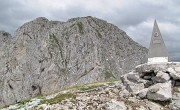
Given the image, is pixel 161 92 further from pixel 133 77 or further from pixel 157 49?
pixel 157 49

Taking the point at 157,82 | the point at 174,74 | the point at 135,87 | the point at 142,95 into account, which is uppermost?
the point at 174,74

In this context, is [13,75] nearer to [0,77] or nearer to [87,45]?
[0,77]

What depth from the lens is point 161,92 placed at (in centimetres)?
1814

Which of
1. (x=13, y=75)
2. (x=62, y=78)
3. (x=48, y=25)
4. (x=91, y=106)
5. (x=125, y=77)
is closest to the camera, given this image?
(x=91, y=106)

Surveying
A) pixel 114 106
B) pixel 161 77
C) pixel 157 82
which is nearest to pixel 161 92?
pixel 161 77

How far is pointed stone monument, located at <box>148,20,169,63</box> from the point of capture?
75.8ft

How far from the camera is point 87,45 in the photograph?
129375 mm

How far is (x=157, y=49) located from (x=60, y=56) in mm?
107678

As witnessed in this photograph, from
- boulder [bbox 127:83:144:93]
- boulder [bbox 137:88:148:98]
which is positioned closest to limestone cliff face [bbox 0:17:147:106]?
boulder [bbox 127:83:144:93]

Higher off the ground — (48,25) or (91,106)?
(48,25)

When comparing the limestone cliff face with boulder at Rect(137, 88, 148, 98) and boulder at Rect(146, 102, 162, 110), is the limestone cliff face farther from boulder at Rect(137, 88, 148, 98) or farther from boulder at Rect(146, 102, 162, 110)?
boulder at Rect(146, 102, 162, 110)

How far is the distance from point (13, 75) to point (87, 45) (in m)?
47.6

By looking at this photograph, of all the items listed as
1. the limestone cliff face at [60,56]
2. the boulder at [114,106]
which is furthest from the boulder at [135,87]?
the limestone cliff face at [60,56]

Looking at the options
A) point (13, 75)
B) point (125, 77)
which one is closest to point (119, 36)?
point (13, 75)
